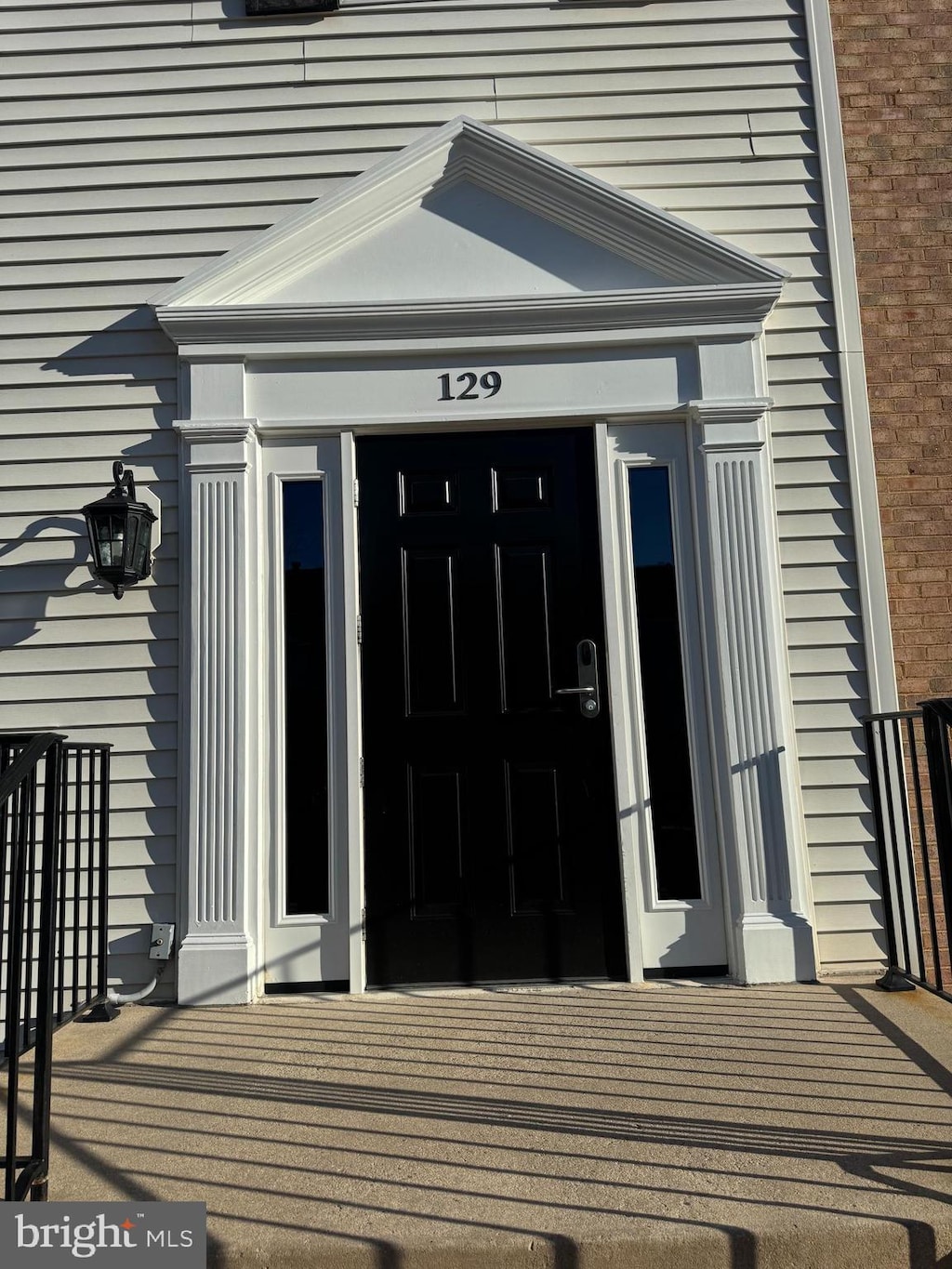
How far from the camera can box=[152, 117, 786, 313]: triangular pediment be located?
3930mm

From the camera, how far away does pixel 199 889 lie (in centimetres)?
360

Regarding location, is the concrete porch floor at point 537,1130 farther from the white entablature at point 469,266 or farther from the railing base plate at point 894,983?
the white entablature at point 469,266

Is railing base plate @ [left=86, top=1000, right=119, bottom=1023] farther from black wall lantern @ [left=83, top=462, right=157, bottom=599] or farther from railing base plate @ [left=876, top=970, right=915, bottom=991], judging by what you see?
railing base plate @ [left=876, top=970, right=915, bottom=991]

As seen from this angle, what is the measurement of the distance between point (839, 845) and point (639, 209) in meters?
2.61

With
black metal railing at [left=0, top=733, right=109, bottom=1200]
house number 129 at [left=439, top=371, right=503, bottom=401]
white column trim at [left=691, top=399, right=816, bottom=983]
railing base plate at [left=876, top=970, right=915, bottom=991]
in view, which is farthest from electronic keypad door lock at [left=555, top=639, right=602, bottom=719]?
black metal railing at [left=0, top=733, right=109, bottom=1200]

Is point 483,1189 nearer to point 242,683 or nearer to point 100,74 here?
point 242,683

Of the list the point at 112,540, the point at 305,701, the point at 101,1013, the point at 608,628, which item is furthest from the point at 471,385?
the point at 101,1013

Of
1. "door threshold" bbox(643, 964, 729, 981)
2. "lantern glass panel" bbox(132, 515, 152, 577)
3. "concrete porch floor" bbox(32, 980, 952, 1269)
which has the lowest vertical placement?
"concrete porch floor" bbox(32, 980, 952, 1269)

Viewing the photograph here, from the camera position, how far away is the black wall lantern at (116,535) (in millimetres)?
3711

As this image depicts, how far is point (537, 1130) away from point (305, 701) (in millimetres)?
1952

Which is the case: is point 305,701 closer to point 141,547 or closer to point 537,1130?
point 141,547

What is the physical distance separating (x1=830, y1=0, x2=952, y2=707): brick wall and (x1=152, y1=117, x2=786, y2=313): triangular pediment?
58 centimetres

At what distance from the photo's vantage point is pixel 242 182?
13.5 feet

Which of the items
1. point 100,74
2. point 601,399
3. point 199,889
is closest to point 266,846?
point 199,889
